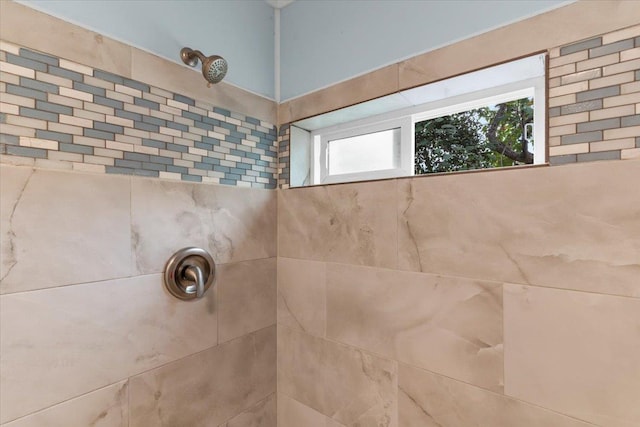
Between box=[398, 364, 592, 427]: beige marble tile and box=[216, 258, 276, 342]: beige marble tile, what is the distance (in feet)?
1.91

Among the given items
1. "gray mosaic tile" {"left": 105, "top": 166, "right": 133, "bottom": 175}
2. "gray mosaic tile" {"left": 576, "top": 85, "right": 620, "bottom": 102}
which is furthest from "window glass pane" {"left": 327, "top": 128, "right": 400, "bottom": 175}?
"gray mosaic tile" {"left": 105, "top": 166, "right": 133, "bottom": 175}

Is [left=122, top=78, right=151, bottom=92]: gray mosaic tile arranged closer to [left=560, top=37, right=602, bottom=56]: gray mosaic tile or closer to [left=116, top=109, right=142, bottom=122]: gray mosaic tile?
[left=116, top=109, right=142, bottom=122]: gray mosaic tile

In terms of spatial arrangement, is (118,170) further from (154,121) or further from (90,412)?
(90,412)

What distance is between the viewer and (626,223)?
26.0 inches

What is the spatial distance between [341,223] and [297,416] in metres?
0.84

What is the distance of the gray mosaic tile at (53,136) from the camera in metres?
0.74

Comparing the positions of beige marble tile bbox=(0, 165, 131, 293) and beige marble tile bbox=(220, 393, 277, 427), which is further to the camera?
beige marble tile bbox=(220, 393, 277, 427)

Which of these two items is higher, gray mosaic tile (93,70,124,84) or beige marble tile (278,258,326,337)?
gray mosaic tile (93,70,124,84)

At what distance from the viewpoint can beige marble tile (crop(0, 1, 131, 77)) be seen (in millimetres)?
708

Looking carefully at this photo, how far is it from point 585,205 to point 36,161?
1296 millimetres

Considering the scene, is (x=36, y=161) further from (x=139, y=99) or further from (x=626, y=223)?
(x=626, y=223)

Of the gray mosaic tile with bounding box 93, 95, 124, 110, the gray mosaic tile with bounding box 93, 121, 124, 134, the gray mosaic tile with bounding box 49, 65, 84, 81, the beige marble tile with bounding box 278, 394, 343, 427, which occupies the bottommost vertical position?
the beige marble tile with bounding box 278, 394, 343, 427

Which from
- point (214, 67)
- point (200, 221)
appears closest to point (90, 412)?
point (200, 221)

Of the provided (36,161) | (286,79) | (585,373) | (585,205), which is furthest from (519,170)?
(36,161)
